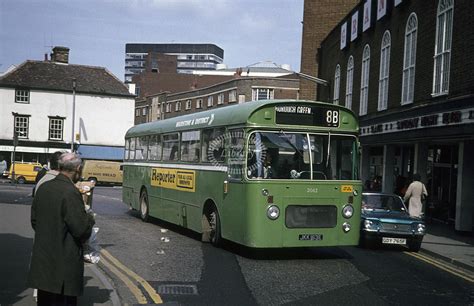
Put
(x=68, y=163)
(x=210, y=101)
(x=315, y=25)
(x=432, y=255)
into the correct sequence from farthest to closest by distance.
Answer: (x=210, y=101) → (x=315, y=25) → (x=432, y=255) → (x=68, y=163)

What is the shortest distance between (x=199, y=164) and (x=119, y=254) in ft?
9.31

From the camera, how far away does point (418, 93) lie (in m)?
20.8

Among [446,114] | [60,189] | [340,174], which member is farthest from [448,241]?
[60,189]

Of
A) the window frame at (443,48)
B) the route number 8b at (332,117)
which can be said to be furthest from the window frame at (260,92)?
the route number 8b at (332,117)

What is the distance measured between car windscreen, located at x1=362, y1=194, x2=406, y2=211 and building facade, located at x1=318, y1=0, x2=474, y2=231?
3035 mm

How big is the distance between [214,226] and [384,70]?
1653 cm

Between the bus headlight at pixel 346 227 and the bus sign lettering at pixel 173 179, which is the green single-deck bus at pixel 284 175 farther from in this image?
the bus sign lettering at pixel 173 179

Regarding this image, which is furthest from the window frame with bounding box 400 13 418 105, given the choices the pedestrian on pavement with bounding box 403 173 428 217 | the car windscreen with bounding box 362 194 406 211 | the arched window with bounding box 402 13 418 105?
the car windscreen with bounding box 362 194 406 211

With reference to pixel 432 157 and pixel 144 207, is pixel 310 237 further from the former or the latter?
pixel 432 157

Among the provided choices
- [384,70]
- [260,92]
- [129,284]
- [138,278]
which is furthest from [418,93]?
[260,92]

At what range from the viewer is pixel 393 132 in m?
22.5

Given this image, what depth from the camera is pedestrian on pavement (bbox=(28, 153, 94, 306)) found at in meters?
4.77

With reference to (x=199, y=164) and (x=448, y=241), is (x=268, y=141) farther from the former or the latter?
(x=448, y=241)

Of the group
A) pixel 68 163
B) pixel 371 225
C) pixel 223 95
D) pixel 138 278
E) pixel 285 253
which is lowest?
pixel 285 253
